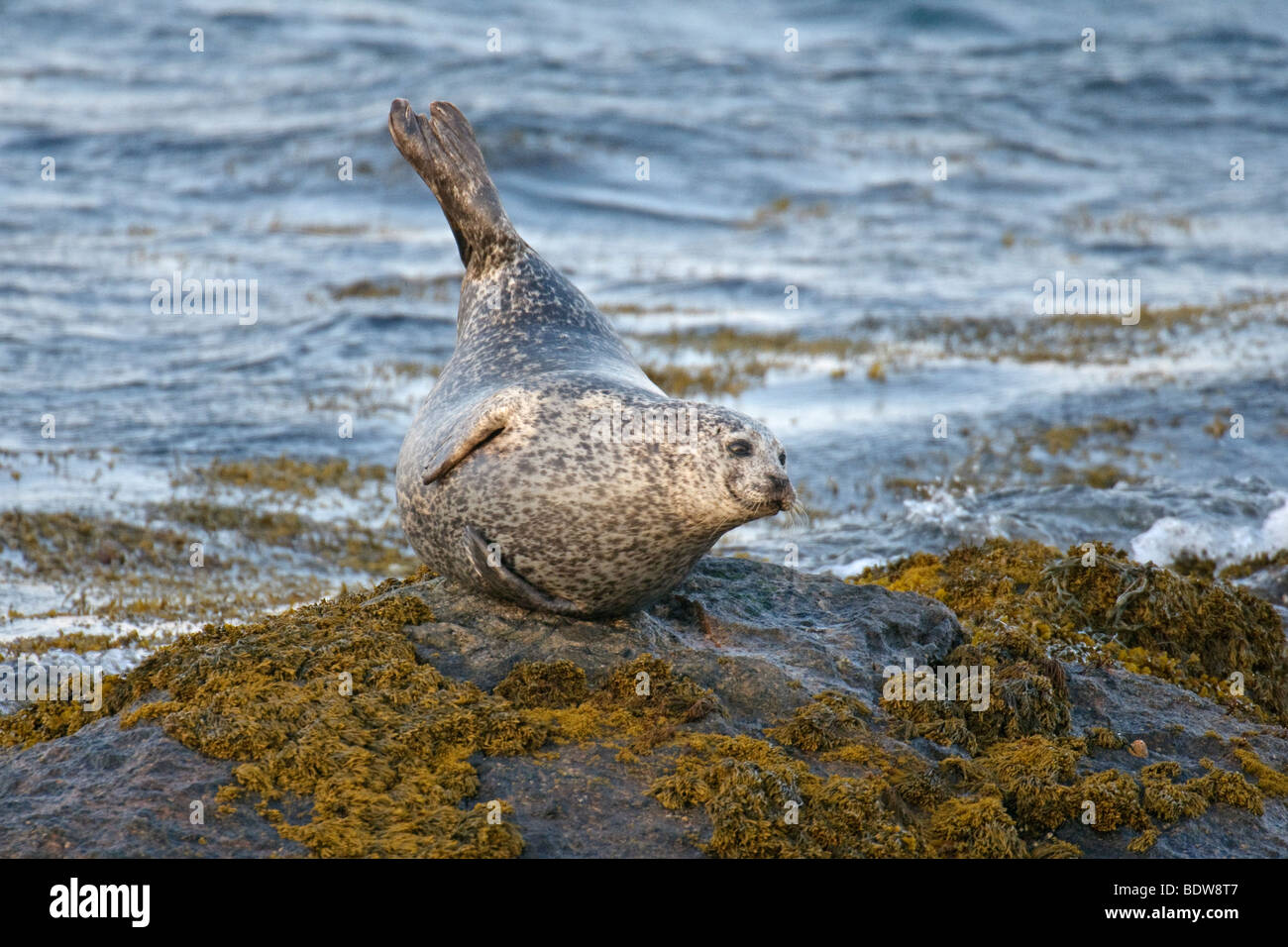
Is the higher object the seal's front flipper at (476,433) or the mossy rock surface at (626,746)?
the seal's front flipper at (476,433)

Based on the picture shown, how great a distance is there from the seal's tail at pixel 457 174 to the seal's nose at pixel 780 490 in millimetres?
2471

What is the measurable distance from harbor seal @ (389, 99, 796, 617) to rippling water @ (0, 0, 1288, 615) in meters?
3.33

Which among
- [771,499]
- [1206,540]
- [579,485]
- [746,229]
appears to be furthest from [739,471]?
[746,229]

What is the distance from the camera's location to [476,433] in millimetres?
4363

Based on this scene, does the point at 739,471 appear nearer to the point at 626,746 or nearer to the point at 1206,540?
the point at 626,746

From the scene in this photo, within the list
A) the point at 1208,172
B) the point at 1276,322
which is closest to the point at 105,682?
the point at 1276,322

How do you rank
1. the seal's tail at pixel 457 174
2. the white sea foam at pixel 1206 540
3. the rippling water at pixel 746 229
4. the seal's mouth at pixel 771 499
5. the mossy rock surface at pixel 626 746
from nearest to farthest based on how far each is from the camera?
the mossy rock surface at pixel 626 746 < the seal's mouth at pixel 771 499 < the seal's tail at pixel 457 174 < the white sea foam at pixel 1206 540 < the rippling water at pixel 746 229

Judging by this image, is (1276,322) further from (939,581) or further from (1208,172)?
(1208,172)

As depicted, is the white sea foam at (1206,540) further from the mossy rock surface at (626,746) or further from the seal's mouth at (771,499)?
the seal's mouth at (771,499)

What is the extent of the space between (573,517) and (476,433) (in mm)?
476

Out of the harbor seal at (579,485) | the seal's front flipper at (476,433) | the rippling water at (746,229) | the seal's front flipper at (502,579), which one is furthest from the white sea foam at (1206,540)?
the seal's front flipper at (476,433)

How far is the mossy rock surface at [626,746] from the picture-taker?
136 inches

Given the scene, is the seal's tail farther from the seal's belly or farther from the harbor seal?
the seal's belly

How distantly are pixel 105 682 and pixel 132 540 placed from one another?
3.64 m
